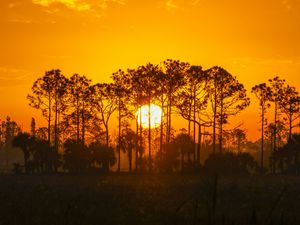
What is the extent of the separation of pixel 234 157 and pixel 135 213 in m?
49.3

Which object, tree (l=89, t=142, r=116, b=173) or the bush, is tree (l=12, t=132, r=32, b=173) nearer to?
tree (l=89, t=142, r=116, b=173)

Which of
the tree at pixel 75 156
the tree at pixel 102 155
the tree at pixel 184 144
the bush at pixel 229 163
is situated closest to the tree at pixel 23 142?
the tree at pixel 75 156

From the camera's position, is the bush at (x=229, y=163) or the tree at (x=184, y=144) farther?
the tree at (x=184, y=144)

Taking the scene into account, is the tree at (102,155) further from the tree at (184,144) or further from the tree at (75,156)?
the tree at (184,144)

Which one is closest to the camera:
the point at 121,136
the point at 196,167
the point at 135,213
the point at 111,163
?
the point at 135,213

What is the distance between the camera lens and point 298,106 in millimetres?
79812

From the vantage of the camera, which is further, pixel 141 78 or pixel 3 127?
pixel 3 127

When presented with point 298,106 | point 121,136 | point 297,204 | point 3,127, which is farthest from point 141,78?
point 3,127

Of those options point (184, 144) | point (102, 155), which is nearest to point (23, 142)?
point (102, 155)

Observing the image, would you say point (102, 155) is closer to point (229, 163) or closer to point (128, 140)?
point (128, 140)

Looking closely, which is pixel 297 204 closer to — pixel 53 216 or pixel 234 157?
pixel 53 216

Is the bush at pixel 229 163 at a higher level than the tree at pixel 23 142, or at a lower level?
lower

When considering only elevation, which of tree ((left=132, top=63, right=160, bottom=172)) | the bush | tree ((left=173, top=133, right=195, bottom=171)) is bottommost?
the bush

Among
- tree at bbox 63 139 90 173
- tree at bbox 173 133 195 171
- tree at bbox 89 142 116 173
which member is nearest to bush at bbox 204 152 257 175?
tree at bbox 173 133 195 171
